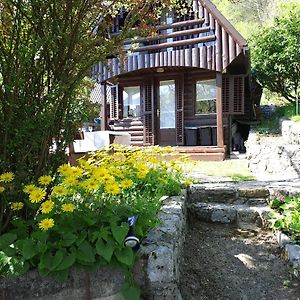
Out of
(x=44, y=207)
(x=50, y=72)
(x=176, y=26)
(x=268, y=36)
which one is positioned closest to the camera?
(x=44, y=207)

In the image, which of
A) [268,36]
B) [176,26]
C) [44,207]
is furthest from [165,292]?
[268,36]

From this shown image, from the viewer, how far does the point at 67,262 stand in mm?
1953

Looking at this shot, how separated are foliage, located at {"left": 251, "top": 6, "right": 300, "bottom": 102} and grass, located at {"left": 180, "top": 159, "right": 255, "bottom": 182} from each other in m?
6.31

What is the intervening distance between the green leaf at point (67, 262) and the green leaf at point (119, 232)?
27 cm

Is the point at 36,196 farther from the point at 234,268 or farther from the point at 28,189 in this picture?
the point at 234,268

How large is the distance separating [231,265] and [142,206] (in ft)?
4.32

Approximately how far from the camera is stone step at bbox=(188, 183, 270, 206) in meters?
4.84

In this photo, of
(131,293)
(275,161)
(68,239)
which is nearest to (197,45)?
(275,161)

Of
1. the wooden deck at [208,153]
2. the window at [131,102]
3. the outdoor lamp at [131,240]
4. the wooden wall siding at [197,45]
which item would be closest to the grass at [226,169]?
the wooden deck at [208,153]

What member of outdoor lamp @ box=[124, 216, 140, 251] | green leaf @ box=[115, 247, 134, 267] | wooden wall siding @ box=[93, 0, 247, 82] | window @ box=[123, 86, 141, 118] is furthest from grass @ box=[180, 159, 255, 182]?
window @ box=[123, 86, 141, 118]

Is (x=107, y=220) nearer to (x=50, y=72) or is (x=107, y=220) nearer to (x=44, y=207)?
(x=44, y=207)

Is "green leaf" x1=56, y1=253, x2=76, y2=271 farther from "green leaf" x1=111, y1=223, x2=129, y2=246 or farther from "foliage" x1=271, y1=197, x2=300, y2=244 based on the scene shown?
"foliage" x1=271, y1=197, x2=300, y2=244

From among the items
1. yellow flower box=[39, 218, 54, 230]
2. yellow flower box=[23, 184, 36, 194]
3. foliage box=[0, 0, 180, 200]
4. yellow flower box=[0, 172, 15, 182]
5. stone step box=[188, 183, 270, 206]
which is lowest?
stone step box=[188, 183, 270, 206]

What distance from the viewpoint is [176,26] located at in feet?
33.4
